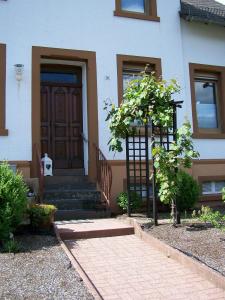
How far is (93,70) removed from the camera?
10.1 metres

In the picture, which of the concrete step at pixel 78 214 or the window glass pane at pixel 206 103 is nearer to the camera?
the concrete step at pixel 78 214

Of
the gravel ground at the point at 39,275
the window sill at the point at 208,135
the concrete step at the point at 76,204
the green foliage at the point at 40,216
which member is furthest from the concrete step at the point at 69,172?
the gravel ground at the point at 39,275

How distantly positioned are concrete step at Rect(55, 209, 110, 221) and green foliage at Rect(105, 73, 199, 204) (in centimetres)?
151

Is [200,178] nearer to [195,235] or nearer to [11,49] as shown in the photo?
[195,235]

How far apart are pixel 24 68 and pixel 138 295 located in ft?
21.8

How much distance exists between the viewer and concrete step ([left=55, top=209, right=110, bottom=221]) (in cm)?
833

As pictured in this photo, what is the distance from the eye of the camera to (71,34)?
10.1m

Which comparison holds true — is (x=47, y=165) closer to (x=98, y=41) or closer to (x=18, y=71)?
(x=18, y=71)

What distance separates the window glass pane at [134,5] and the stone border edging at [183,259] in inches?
253

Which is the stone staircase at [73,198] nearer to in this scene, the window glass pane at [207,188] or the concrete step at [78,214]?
the concrete step at [78,214]

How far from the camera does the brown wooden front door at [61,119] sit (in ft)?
33.3

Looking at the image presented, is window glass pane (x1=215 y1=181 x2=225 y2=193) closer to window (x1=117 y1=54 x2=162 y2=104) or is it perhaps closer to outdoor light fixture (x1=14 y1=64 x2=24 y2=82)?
window (x1=117 y1=54 x2=162 y2=104)

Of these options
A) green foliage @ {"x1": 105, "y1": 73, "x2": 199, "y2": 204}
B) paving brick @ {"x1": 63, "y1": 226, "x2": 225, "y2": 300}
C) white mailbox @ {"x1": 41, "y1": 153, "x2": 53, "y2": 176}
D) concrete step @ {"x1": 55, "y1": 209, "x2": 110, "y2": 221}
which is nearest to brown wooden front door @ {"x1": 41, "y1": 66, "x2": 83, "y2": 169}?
white mailbox @ {"x1": 41, "y1": 153, "x2": 53, "y2": 176}

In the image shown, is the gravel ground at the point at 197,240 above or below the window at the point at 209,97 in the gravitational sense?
below
